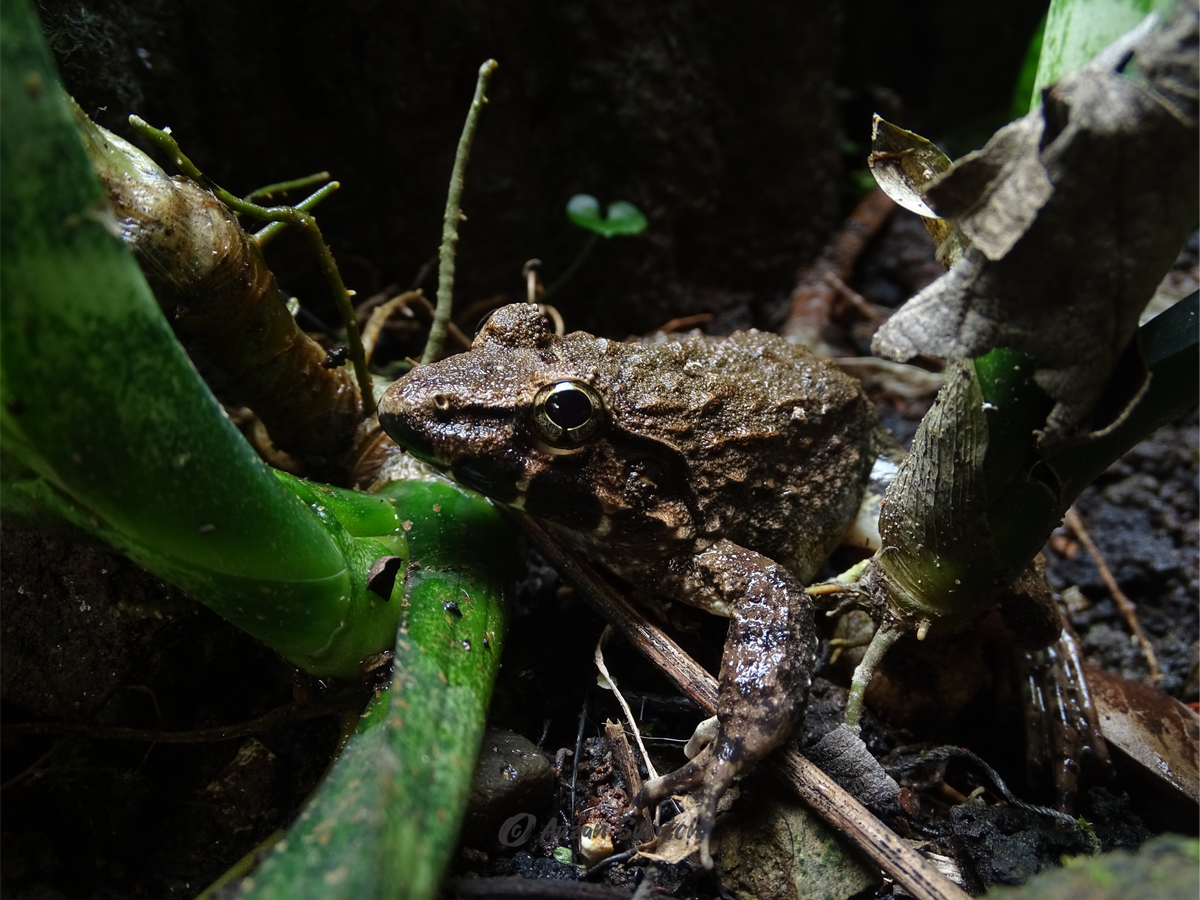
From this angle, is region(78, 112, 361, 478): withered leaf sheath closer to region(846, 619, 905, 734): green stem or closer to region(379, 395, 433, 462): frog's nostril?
region(379, 395, 433, 462): frog's nostril

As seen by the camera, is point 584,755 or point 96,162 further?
point 584,755

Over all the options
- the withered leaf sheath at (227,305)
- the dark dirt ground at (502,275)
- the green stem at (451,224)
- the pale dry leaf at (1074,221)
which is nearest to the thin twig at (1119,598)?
the dark dirt ground at (502,275)

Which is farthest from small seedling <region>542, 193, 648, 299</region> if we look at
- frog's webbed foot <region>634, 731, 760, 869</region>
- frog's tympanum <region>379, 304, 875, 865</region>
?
frog's webbed foot <region>634, 731, 760, 869</region>

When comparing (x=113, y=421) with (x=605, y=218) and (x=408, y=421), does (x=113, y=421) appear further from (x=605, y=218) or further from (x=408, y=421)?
(x=605, y=218)

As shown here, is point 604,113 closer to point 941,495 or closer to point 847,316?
point 847,316

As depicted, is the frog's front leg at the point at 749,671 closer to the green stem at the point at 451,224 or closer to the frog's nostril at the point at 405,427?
the frog's nostril at the point at 405,427

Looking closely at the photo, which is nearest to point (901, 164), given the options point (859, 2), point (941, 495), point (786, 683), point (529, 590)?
point (941, 495)

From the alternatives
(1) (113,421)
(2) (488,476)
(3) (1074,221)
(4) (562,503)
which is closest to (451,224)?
(2) (488,476)
